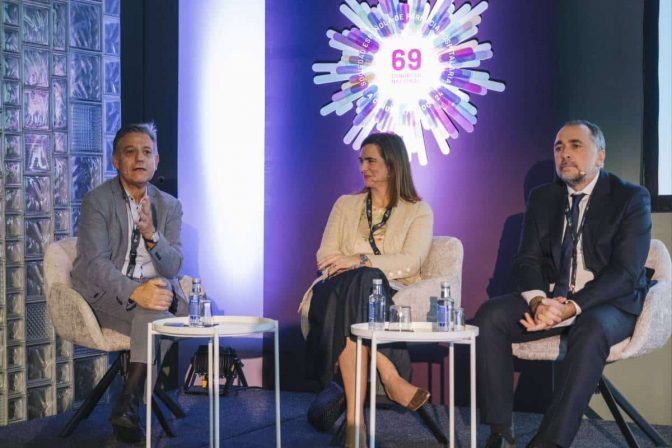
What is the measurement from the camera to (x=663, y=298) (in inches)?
155

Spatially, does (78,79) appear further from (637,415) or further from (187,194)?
(637,415)

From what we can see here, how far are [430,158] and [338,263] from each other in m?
1.04

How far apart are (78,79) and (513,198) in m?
2.34

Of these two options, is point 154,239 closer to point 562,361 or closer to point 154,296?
point 154,296

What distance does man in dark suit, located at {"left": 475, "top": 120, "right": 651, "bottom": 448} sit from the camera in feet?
11.8

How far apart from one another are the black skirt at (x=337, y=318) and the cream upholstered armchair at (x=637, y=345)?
23.3 inches

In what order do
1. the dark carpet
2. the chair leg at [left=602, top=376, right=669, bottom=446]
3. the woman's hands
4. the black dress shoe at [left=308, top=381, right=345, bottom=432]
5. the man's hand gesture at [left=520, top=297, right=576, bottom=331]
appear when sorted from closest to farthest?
the man's hand gesture at [left=520, top=297, right=576, bottom=331]
the chair leg at [left=602, top=376, right=669, bottom=446]
the dark carpet
the black dress shoe at [left=308, top=381, right=345, bottom=432]
the woman's hands

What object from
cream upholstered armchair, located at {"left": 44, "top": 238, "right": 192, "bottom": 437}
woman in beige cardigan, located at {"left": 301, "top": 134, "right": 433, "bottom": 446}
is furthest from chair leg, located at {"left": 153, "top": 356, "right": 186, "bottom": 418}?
woman in beige cardigan, located at {"left": 301, "top": 134, "right": 433, "bottom": 446}

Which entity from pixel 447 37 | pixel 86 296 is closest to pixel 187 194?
pixel 86 296

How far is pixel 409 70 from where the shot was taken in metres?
5.17

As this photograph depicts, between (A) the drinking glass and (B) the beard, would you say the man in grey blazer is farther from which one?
(B) the beard

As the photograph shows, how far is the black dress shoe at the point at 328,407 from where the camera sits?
13.9ft

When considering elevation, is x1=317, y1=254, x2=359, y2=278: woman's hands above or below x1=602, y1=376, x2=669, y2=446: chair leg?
above

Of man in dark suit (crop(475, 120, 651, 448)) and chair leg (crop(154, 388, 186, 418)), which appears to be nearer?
man in dark suit (crop(475, 120, 651, 448))
